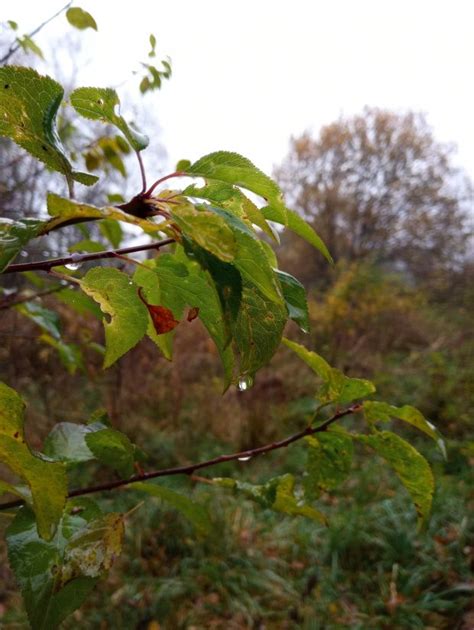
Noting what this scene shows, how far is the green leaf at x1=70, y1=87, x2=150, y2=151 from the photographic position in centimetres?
37

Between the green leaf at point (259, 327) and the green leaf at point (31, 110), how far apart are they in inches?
7.6

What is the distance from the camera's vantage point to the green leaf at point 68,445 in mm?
636

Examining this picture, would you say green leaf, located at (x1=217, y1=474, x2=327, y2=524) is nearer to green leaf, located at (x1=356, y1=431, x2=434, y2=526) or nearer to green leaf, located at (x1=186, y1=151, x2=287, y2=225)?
green leaf, located at (x1=356, y1=431, x2=434, y2=526)

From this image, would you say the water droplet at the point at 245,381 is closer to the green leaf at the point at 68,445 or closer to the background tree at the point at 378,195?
the green leaf at the point at 68,445

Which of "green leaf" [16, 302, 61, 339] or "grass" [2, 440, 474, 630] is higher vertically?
"green leaf" [16, 302, 61, 339]

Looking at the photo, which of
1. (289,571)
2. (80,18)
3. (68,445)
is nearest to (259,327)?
(68,445)

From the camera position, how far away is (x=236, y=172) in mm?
359

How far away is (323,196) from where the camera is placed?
14109 millimetres

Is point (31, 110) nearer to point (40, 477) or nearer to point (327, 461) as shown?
point (40, 477)

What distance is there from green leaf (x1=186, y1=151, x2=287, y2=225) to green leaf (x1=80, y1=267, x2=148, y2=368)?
0.41 ft

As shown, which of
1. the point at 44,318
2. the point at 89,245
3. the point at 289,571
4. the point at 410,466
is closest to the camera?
the point at 410,466

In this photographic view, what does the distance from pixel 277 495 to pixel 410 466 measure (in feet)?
0.66

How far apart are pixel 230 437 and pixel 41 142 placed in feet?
13.8

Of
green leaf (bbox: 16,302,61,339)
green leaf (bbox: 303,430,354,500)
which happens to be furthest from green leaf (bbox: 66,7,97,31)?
green leaf (bbox: 303,430,354,500)
